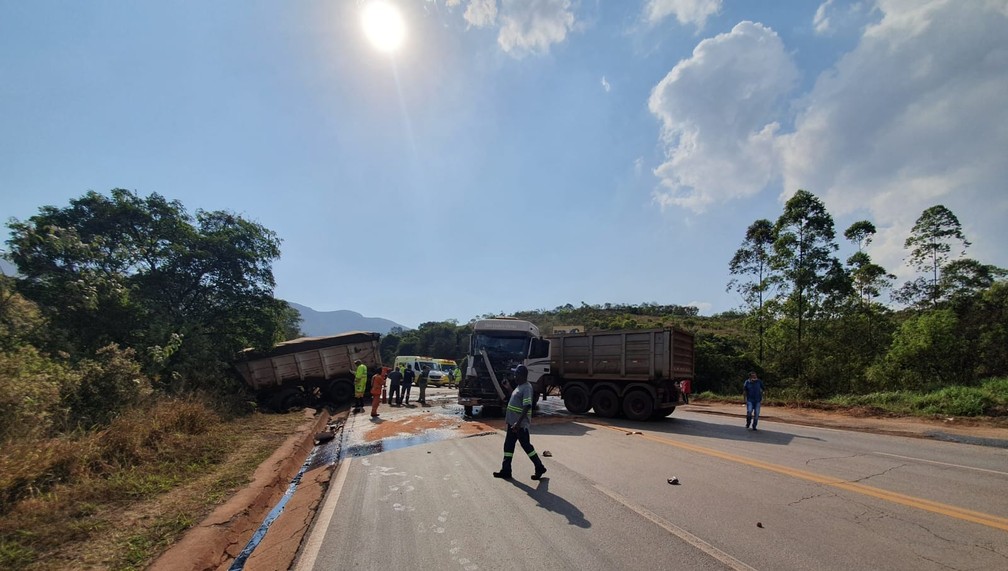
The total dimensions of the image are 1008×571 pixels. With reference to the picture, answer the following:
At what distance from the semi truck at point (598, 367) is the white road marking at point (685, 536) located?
7424 millimetres

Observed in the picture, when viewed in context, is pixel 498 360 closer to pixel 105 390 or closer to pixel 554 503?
pixel 554 503

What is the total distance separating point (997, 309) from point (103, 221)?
109 feet

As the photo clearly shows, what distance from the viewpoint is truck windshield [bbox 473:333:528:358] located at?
41.6 feet

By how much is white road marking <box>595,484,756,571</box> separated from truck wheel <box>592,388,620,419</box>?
790 centimetres

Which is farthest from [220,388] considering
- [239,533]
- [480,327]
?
[239,533]

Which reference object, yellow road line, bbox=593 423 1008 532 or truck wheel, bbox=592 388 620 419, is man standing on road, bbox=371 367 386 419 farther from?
yellow road line, bbox=593 423 1008 532

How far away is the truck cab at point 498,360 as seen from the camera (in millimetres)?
12367

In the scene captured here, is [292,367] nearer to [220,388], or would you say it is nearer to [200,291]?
[220,388]

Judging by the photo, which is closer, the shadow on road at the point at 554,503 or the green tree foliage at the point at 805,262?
the shadow on road at the point at 554,503

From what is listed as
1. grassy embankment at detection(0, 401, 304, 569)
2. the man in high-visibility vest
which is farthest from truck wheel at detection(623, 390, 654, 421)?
grassy embankment at detection(0, 401, 304, 569)

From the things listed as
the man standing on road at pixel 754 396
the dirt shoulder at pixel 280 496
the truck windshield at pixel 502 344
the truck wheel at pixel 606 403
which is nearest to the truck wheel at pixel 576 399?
the truck wheel at pixel 606 403

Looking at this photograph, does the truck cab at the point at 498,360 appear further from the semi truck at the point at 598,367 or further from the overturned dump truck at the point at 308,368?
the overturned dump truck at the point at 308,368

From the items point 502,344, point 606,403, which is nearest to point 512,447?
point 502,344

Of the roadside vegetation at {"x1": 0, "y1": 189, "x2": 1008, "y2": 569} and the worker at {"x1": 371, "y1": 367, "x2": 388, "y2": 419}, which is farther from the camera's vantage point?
the worker at {"x1": 371, "y1": 367, "x2": 388, "y2": 419}
